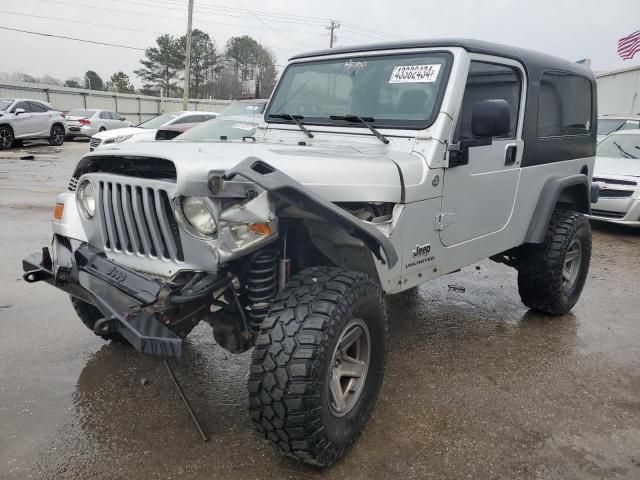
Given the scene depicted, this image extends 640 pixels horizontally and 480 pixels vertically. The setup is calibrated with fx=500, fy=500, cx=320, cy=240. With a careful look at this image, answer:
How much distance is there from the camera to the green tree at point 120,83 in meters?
54.5

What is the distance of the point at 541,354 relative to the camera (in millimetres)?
3836

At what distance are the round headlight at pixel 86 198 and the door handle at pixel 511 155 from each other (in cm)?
272

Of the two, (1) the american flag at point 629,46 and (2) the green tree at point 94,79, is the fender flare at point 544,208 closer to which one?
(1) the american flag at point 629,46

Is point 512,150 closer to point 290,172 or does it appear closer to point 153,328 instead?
point 290,172

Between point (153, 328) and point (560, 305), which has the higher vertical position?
point (153, 328)

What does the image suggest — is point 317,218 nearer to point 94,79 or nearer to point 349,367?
point 349,367

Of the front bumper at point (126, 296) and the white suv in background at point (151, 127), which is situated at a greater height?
the white suv in background at point (151, 127)

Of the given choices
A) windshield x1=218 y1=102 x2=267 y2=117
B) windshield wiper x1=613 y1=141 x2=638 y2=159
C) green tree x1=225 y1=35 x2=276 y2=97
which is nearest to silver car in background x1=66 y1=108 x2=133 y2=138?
windshield x1=218 y1=102 x2=267 y2=117

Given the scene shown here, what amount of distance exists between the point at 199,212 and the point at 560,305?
3.53m

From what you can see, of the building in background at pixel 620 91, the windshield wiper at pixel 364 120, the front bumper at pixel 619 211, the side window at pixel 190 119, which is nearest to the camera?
the windshield wiper at pixel 364 120

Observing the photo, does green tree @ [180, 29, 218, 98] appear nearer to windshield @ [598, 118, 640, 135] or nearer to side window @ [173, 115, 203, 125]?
side window @ [173, 115, 203, 125]

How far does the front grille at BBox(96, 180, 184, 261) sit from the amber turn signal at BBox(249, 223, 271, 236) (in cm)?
34

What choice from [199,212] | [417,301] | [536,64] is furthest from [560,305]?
[199,212]

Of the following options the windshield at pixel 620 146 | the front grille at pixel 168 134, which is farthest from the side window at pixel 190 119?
the windshield at pixel 620 146
